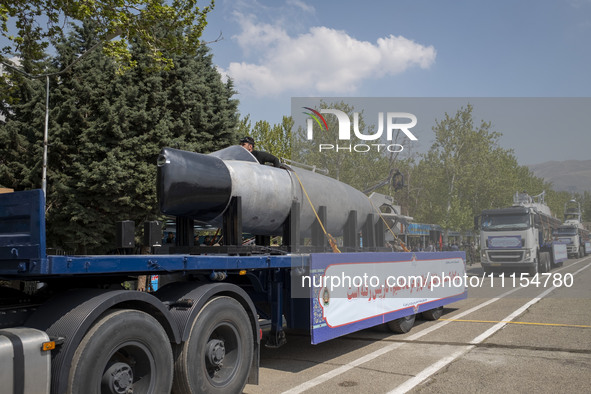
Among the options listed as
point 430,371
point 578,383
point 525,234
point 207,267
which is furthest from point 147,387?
point 525,234

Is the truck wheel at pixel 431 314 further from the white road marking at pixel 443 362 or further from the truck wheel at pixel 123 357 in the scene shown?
the truck wheel at pixel 123 357

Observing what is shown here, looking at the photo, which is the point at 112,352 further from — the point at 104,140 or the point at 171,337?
the point at 104,140

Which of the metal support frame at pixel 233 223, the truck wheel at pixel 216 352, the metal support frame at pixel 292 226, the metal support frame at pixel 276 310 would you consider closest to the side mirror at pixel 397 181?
the metal support frame at pixel 292 226

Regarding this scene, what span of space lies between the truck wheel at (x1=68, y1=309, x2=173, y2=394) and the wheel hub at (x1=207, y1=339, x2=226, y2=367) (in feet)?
2.13

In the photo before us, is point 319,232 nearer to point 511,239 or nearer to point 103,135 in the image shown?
point 103,135

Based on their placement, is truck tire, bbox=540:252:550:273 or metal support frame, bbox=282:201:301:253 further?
truck tire, bbox=540:252:550:273

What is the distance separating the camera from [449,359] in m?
7.19

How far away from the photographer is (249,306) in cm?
575

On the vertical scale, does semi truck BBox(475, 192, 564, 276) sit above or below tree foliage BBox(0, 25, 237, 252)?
→ below

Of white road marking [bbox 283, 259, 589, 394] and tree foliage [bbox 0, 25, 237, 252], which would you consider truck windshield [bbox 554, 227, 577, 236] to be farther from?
white road marking [bbox 283, 259, 589, 394]

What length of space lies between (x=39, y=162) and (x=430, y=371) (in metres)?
18.5

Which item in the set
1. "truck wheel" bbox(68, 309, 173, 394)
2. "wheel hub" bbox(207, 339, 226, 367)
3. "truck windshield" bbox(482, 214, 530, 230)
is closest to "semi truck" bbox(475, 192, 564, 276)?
"truck windshield" bbox(482, 214, 530, 230)

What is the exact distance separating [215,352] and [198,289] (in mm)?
679

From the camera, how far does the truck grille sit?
2425 cm
